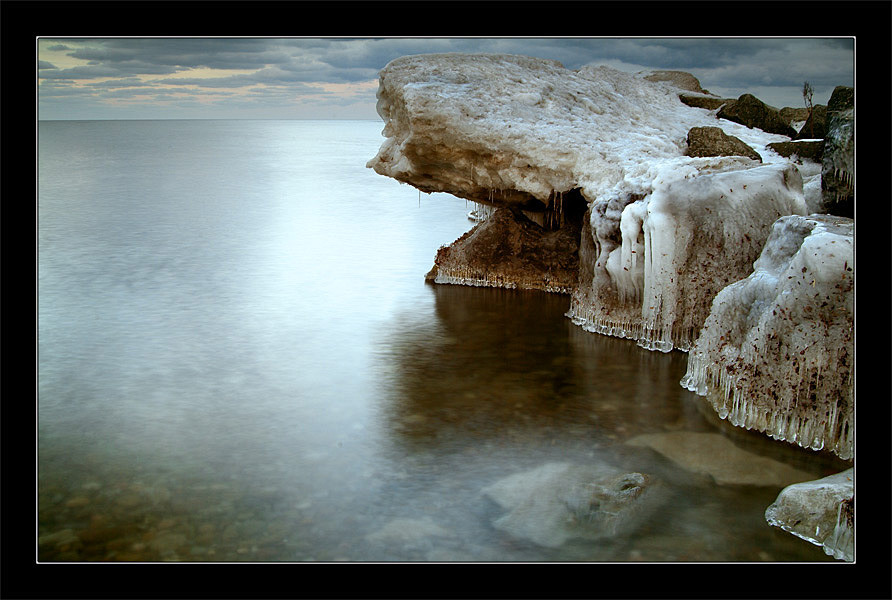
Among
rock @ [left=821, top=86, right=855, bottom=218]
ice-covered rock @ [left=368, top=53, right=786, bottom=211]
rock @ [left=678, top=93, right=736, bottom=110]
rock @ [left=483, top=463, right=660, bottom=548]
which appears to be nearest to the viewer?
rock @ [left=483, top=463, right=660, bottom=548]

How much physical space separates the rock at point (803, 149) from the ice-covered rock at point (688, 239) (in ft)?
7.85

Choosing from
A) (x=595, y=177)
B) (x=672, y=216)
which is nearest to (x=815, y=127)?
(x=595, y=177)

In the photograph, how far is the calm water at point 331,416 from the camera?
520 cm

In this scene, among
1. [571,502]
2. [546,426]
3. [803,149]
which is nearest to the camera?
[571,502]

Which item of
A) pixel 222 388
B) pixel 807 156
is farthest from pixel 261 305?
pixel 807 156

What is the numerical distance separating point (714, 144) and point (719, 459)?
5.54 metres

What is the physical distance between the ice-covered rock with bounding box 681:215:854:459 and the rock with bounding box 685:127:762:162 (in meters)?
3.57

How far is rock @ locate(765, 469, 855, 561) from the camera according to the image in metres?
4.88

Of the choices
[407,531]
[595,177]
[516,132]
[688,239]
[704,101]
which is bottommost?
[407,531]

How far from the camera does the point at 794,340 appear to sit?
6.39 metres

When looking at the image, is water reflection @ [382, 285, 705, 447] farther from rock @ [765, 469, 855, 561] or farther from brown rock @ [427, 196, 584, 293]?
rock @ [765, 469, 855, 561]

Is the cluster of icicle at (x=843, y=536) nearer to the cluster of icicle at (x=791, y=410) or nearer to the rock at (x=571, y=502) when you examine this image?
the rock at (x=571, y=502)

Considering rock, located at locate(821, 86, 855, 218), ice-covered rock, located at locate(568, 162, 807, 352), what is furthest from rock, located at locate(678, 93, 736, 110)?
rock, located at locate(821, 86, 855, 218)

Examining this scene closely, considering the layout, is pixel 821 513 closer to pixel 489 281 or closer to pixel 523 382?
pixel 523 382
